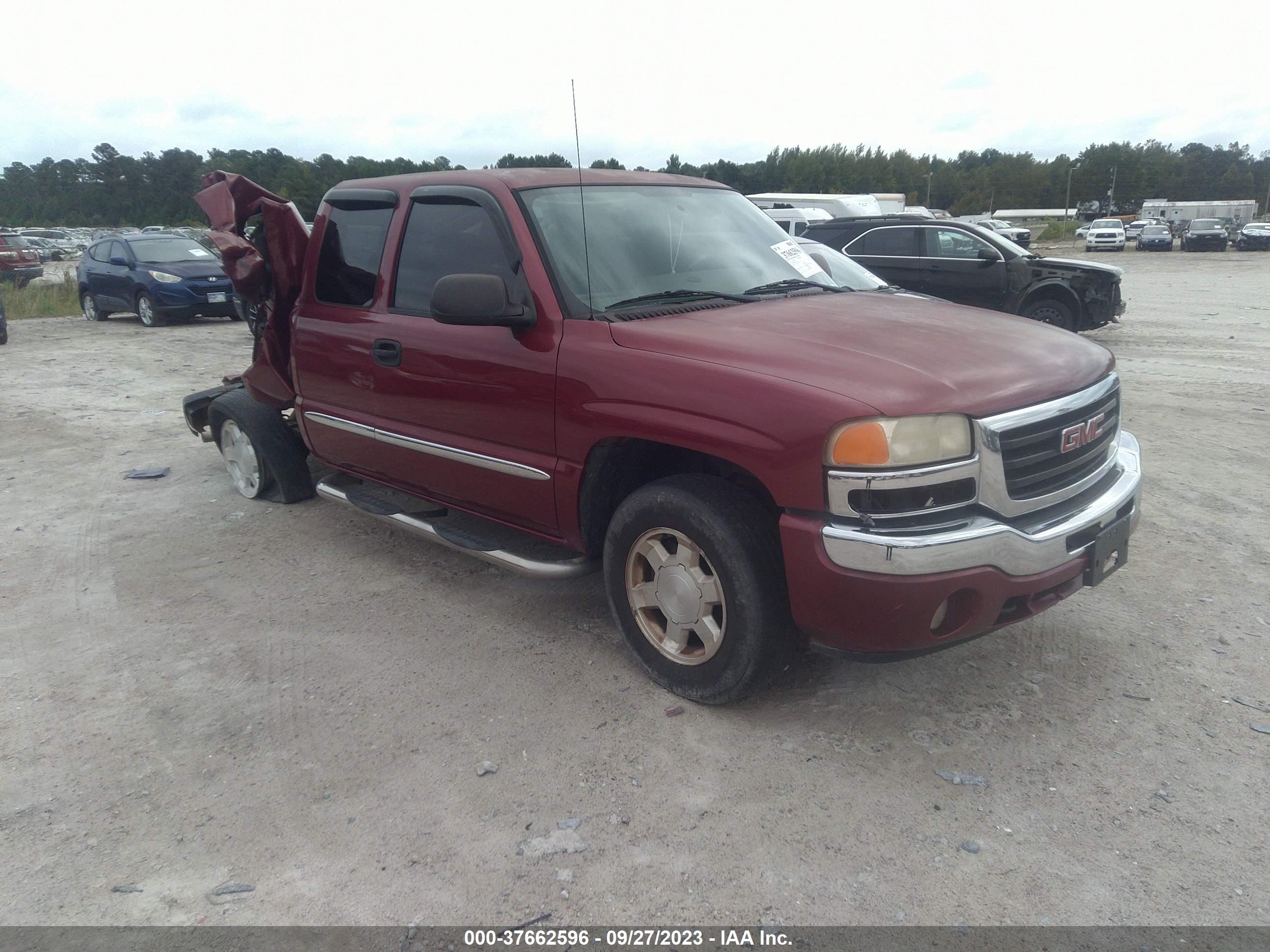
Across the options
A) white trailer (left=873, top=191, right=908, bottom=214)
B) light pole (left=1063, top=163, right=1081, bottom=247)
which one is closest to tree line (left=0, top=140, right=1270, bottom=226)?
light pole (left=1063, top=163, right=1081, bottom=247)

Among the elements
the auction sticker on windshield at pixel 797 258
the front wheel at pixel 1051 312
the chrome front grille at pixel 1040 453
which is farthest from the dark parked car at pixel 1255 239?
the chrome front grille at pixel 1040 453

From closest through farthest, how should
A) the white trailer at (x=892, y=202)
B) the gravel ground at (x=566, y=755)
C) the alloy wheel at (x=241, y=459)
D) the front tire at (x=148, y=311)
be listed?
the gravel ground at (x=566, y=755)
the alloy wheel at (x=241, y=459)
the front tire at (x=148, y=311)
the white trailer at (x=892, y=202)

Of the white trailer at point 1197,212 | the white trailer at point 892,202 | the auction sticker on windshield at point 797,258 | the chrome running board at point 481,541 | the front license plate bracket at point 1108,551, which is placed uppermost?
the white trailer at point 892,202

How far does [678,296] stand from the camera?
364 centimetres

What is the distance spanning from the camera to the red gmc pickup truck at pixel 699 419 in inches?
108

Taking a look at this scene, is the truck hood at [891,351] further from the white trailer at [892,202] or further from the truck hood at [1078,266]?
the white trailer at [892,202]

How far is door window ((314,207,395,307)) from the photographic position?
14.3 feet

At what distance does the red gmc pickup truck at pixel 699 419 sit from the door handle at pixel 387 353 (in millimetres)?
17

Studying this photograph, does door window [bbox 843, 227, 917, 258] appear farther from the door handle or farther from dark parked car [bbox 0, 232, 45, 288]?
dark parked car [bbox 0, 232, 45, 288]

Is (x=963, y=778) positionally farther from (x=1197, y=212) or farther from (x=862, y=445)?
(x=1197, y=212)

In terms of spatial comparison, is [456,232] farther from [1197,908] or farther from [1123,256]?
[1123,256]

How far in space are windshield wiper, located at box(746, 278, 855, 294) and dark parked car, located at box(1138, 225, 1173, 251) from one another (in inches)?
1756

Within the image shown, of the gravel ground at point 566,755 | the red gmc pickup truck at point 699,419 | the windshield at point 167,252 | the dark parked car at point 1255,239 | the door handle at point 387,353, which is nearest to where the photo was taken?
the gravel ground at point 566,755

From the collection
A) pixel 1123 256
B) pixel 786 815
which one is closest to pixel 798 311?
pixel 786 815
